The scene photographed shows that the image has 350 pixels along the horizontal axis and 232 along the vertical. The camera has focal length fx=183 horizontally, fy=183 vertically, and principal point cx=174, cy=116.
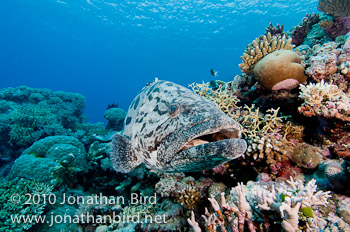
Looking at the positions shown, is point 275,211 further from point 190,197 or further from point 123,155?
point 123,155

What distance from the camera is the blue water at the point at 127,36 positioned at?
40.8m

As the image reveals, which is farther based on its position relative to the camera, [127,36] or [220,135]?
[127,36]

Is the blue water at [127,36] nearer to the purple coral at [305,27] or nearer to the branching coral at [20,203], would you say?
the purple coral at [305,27]

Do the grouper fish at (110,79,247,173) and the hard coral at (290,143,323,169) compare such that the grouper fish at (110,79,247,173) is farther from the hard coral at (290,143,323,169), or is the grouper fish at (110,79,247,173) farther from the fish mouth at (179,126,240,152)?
the hard coral at (290,143,323,169)

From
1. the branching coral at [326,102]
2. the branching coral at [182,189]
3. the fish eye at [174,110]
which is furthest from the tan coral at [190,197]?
the branching coral at [326,102]

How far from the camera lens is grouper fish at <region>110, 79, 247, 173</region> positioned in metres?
2.05

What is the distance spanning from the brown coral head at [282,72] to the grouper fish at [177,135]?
1.99 meters

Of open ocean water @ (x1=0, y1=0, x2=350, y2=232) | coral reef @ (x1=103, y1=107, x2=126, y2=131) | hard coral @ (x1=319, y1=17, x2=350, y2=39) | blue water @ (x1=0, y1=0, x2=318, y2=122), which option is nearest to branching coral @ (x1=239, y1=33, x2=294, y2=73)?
open ocean water @ (x1=0, y1=0, x2=350, y2=232)

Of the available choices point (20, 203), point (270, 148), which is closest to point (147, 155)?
point (270, 148)

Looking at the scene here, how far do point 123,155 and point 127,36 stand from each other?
212 ft

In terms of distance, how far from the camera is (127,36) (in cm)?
6022

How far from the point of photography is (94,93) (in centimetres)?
13050

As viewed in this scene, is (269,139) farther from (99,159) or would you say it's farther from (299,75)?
(99,159)

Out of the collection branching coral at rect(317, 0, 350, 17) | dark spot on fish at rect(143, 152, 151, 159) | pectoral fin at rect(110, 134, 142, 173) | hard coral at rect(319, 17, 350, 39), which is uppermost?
branching coral at rect(317, 0, 350, 17)
